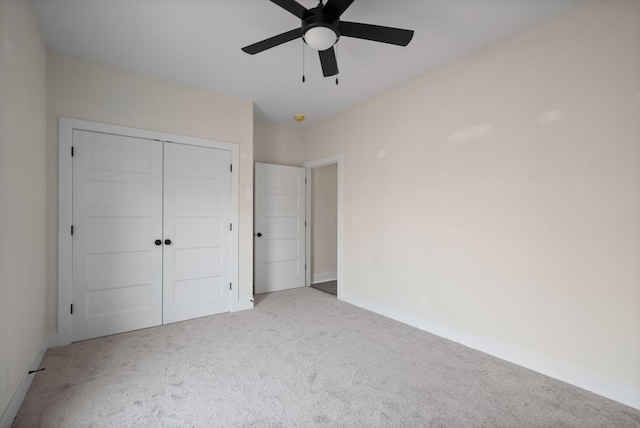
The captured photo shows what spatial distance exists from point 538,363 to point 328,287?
3.08 metres

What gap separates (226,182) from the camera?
3680mm

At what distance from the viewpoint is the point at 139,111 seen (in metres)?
3.13

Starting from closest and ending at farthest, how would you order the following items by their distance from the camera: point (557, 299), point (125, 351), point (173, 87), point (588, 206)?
point (588, 206)
point (557, 299)
point (125, 351)
point (173, 87)

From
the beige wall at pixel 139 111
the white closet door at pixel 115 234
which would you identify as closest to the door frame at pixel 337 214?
the beige wall at pixel 139 111

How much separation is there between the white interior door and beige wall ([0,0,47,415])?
2498mm

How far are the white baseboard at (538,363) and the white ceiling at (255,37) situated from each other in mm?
2615

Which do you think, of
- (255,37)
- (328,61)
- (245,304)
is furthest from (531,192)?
(245,304)

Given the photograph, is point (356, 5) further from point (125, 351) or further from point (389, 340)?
point (125, 351)

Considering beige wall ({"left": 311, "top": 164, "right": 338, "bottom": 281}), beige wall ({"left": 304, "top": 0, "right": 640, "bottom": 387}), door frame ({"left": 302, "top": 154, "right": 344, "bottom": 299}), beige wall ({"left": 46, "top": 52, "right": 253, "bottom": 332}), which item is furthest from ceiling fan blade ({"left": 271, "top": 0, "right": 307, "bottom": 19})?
beige wall ({"left": 311, "top": 164, "right": 338, "bottom": 281})

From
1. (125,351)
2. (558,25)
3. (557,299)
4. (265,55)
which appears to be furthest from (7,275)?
(558,25)

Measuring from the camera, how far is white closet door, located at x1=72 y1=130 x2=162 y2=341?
2830 mm

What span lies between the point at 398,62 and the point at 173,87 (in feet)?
8.07

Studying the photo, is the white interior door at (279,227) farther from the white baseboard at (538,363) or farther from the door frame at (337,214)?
the white baseboard at (538,363)

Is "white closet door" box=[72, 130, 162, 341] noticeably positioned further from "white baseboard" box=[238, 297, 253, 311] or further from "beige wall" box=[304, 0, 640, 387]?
"beige wall" box=[304, 0, 640, 387]
